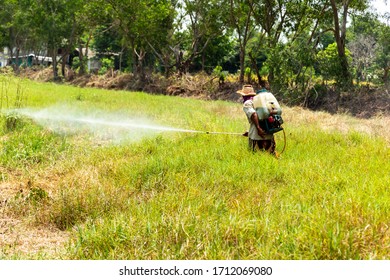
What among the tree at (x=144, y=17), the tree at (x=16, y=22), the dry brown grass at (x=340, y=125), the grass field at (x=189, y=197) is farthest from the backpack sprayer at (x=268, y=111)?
the tree at (x=16, y=22)

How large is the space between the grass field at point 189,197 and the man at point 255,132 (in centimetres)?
24

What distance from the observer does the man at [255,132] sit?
6078 millimetres

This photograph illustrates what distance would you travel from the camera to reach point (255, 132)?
20.4ft

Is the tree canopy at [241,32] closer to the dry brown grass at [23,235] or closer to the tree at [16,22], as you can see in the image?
the tree at [16,22]

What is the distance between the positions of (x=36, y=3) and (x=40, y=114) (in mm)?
25397

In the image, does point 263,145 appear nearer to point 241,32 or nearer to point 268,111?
point 268,111

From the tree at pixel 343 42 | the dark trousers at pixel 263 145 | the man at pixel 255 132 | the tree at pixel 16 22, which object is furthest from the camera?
the tree at pixel 16 22

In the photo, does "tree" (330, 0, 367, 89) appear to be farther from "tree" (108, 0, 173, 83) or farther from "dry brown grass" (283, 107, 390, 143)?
"tree" (108, 0, 173, 83)

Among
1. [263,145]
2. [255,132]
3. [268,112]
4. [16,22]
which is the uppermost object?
[16,22]

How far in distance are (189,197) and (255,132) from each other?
7.88 feet

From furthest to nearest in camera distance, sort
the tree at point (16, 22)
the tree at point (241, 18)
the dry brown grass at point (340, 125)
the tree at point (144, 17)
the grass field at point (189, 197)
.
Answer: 1. the tree at point (16, 22)
2. the tree at point (144, 17)
3. the tree at point (241, 18)
4. the dry brown grass at point (340, 125)
5. the grass field at point (189, 197)

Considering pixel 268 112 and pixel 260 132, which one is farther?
pixel 260 132

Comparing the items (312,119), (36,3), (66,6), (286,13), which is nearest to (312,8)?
(286,13)

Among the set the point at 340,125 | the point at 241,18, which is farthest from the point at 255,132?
the point at 241,18
